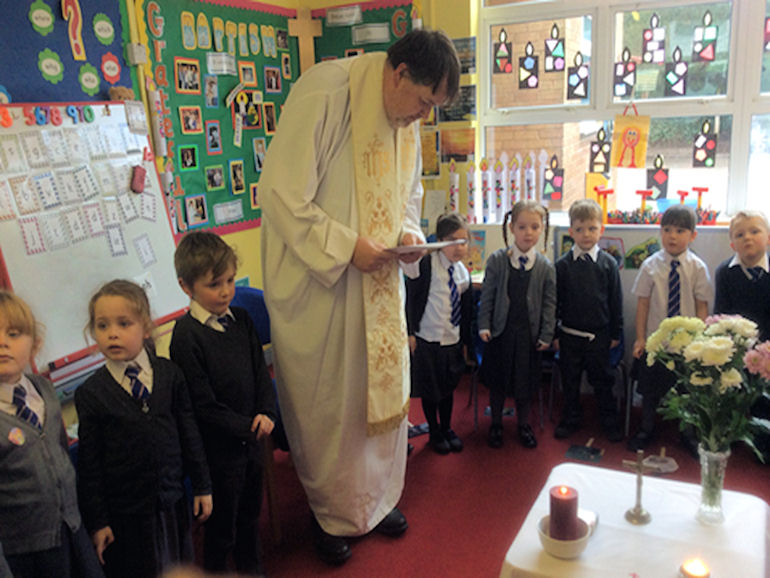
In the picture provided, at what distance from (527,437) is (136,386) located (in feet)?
6.75

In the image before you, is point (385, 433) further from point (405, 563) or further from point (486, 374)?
point (486, 374)

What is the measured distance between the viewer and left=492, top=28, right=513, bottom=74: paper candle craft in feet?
12.8

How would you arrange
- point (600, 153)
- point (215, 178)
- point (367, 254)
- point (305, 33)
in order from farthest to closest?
point (305, 33), point (600, 153), point (215, 178), point (367, 254)

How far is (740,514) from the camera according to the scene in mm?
1715

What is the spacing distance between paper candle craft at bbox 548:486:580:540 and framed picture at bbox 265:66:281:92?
2942mm

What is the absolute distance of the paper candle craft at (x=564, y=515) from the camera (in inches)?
61.2

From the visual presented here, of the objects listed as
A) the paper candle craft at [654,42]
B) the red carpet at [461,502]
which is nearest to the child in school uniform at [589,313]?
the red carpet at [461,502]

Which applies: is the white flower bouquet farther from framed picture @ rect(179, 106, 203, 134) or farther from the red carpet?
framed picture @ rect(179, 106, 203, 134)

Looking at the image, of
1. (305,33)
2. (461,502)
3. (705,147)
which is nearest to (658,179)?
(705,147)

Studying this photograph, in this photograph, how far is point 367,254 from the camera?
2016 millimetres

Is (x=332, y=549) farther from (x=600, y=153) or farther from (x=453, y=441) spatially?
(x=600, y=153)

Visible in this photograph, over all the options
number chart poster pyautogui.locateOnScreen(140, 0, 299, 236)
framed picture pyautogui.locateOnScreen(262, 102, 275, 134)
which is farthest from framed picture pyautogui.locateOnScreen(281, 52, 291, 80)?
framed picture pyautogui.locateOnScreen(262, 102, 275, 134)

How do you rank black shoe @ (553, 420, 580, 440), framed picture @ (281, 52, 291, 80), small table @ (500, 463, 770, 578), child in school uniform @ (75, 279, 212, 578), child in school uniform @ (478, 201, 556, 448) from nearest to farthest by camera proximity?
small table @ (500, 463, 770, 578), child in school uniform @ (75, 279, 212, 578), child in school uniform @ (478, 201, 556, 448), black shoe @ (553, 420, 580, 440), framed picture @ (281, 52, 291, 80)

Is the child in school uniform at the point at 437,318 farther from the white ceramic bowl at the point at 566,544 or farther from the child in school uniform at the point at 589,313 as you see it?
the white ceramic bowl at the point at 566,544
